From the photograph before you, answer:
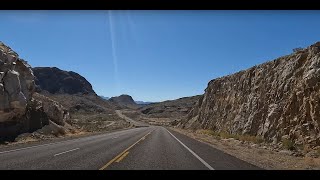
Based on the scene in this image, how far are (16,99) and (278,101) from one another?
20.2 metres

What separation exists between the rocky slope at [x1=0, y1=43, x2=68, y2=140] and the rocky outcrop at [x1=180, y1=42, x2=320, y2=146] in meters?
19.1

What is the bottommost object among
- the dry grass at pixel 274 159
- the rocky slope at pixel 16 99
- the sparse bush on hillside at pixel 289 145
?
the dry grass at pixel 274 159

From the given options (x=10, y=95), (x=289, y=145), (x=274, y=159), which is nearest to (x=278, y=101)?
(x=289, y=145)

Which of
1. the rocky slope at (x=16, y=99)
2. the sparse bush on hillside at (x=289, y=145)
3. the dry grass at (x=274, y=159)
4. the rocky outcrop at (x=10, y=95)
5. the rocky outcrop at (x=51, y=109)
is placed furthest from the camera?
the rocky outcrop at (x=51, y=109)

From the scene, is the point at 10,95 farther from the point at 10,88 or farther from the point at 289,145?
the point at 289,145

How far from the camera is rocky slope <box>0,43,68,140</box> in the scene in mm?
28844

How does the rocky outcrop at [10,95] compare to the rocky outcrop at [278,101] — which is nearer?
the rocky outcrop at [278,101]

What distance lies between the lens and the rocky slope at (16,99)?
94.6 feet

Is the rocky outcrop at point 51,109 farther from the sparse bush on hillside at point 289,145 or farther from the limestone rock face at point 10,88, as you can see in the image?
the sparse bush on hillside at point 289,145

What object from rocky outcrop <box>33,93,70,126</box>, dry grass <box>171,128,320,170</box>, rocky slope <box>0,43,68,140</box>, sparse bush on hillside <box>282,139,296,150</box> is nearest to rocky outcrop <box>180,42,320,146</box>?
sparse bush on hillside <box>282,139,296,150</box>

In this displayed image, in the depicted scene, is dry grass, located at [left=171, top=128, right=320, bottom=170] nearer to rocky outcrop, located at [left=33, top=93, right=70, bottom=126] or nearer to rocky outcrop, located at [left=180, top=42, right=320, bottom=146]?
rocky outcrop, located at [left=180, top=42, right=320, bottom=146]

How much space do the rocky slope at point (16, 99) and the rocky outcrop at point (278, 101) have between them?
1910 centimetres

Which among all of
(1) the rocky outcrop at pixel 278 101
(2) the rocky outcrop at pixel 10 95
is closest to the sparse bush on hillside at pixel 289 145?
(1) the rocky outcrop at pixel 278 101
